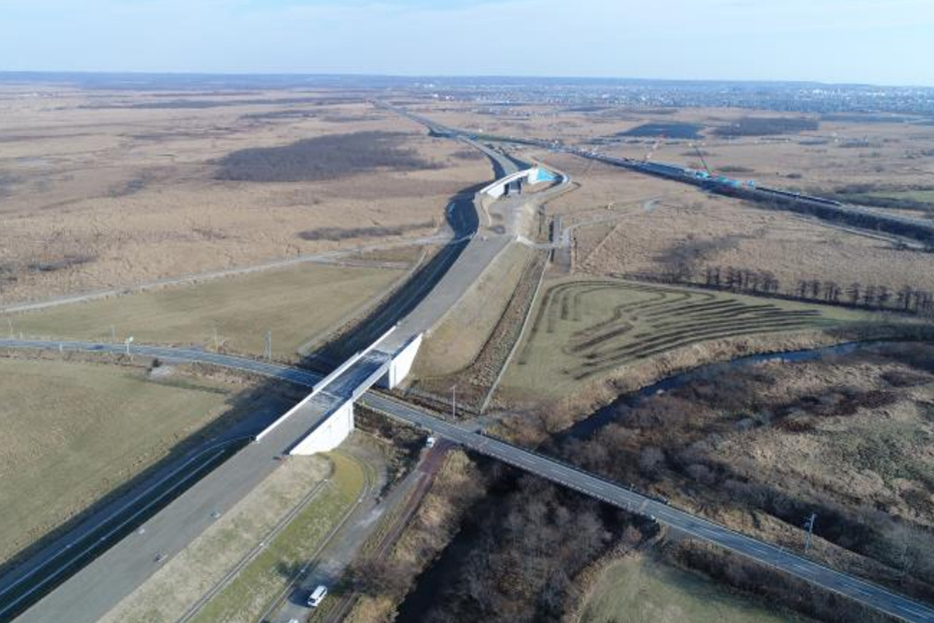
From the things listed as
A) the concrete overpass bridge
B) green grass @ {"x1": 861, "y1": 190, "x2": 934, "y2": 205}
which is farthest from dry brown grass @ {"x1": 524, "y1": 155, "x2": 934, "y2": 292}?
green grass @ {"x1": 861, "y1": 190, "x2": 934, "y2": 205}

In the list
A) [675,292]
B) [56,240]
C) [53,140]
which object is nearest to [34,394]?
[56,240]

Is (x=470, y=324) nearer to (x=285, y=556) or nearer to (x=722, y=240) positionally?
(x=285, y=556)

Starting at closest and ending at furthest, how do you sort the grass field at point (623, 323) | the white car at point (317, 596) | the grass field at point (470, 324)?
the white car at point (317, 596), the grass field at point (470, 324), the grass field at point (623, 323)

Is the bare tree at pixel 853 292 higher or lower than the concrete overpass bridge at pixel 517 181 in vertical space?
lower

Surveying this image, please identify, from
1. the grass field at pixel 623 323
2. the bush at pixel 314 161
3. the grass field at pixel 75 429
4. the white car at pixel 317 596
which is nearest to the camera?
the white car at pixel 317 596

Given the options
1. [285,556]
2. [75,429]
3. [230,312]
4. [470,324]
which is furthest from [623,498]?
[230,312]

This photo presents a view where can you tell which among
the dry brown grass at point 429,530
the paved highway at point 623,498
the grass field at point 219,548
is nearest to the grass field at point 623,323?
the paved highway at point 623,498

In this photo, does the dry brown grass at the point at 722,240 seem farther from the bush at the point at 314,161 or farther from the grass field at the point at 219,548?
the bush at the point at 314,161
